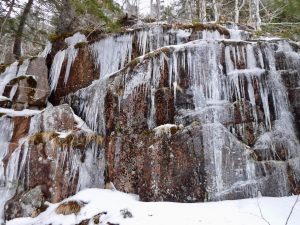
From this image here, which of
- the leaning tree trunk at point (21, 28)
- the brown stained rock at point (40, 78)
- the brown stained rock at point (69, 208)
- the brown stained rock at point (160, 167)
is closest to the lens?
the brown stained rock at point (69, 208)

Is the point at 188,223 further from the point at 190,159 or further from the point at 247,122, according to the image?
the point at 247,122

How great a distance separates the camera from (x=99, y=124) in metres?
7.59

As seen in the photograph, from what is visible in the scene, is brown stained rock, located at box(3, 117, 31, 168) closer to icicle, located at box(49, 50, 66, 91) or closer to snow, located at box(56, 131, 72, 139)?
snow, located at box(56, 131, 72, 139)

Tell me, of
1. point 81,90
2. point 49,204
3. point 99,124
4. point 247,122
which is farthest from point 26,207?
point 247,122

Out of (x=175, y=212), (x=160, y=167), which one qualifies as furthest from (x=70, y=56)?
(x=175, y=212)

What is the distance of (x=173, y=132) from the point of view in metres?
6.59

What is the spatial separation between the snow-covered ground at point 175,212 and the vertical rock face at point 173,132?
0.28 metres

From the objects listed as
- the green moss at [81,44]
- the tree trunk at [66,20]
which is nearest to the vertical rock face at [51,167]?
the green moss at [81,44]

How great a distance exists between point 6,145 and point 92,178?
222cm

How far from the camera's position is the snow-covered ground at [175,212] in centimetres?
525

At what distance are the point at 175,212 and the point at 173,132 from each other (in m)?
1.60

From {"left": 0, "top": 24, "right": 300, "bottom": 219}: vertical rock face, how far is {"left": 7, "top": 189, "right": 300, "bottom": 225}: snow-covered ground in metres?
0.28

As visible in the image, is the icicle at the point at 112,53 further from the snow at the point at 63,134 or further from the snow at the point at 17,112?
the snow at the point at 63,134

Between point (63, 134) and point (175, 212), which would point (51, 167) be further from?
point (175, 212)
